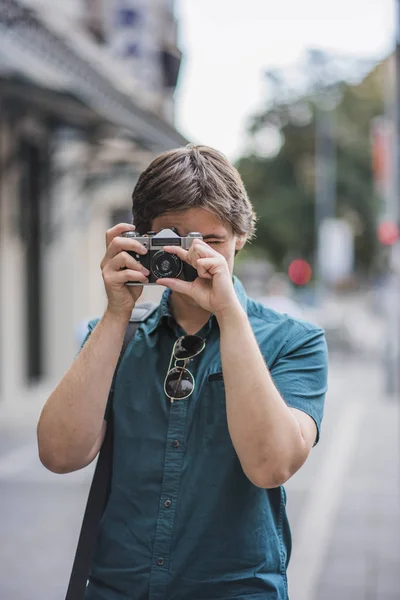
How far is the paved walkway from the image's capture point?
477cm

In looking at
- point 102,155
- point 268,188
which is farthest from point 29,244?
point 268,188

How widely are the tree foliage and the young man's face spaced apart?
1597 inches

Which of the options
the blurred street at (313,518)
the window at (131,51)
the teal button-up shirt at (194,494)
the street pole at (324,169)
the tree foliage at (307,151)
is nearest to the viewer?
the teal button-up shirt at (194,494)

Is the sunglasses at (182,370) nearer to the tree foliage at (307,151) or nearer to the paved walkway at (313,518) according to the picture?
the paved walkway at (313,518)

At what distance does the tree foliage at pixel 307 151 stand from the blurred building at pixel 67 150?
90.5ft

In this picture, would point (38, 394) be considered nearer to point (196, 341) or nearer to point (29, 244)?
point (29, 244)

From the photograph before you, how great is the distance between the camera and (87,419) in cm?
173

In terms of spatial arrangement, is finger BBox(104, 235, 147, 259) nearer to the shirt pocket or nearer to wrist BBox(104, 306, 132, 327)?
wrist BBox(104, 306, 132, 327)

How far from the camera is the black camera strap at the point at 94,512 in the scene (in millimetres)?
1786

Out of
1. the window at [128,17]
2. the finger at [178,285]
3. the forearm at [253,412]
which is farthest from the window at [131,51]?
the forearm at [253,412]

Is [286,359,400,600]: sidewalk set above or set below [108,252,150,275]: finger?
below

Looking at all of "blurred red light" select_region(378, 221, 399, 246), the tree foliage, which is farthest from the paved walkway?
the tree foliage

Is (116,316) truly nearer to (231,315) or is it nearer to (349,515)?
(231,315)

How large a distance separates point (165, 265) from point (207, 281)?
0.30 ft
